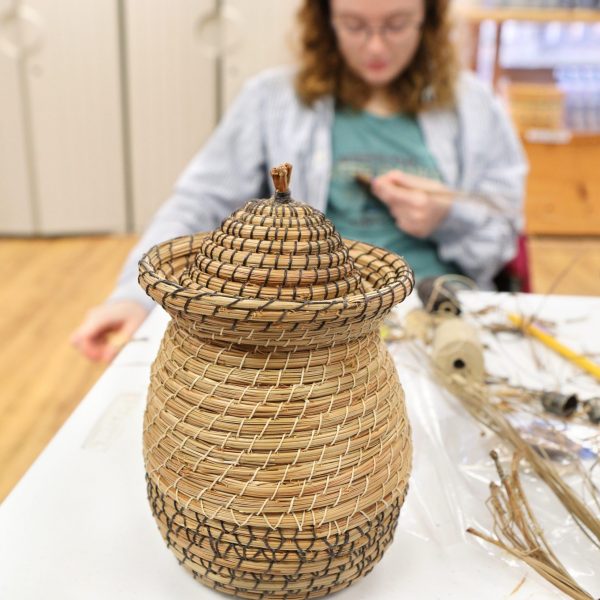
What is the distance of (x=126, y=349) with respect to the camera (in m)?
0.93

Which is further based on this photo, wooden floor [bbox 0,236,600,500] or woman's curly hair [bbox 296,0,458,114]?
wooden floor [bbox 0,236,600,500]

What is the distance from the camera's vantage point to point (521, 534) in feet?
2.06

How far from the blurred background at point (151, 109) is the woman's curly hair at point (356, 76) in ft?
4.40

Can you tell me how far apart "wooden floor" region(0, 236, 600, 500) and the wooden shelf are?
101 cm

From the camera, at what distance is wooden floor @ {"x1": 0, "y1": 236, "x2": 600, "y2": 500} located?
6.27 feet

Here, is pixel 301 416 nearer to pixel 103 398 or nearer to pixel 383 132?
pixel 103 398

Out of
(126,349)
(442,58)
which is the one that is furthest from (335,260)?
(442,58)

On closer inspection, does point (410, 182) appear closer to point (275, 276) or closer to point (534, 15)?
point (275, 276)

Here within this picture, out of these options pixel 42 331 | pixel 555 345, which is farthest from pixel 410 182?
pixel 42 331

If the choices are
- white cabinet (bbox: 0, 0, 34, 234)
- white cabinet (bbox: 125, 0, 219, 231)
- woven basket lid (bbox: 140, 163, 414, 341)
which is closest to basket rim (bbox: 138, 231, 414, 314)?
woven basket lid (bbox: 140, 163, 414, 341)

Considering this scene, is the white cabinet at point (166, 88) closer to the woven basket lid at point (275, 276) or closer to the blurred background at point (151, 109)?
the blurred background at point (151, 109)

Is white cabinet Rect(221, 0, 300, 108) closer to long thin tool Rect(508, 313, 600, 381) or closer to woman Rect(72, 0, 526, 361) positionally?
woman Rect(72, 0, 526, 361)

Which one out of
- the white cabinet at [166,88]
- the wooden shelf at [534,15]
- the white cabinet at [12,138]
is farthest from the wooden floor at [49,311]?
the wooden shelf at [534,15]

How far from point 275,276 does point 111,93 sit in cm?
301
